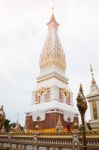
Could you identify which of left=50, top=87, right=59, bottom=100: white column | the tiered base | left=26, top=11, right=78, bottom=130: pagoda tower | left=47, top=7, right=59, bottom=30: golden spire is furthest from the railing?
left=47, top=7, right=59, bottom=30: golden spire

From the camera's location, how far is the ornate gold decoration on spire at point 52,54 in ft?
111

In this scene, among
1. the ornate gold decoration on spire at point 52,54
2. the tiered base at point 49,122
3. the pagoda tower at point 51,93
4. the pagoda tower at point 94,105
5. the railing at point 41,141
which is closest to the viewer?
the railing at point 41,141

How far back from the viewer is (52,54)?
33594 millimetres

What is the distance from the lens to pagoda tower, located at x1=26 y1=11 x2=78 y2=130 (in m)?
27.5

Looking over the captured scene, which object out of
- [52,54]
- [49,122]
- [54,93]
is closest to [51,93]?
[54,93]

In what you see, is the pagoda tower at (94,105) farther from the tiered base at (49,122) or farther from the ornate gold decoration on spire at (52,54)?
the ornate gold decoration on spire at (52,54)

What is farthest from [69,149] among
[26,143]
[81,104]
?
[26,143]

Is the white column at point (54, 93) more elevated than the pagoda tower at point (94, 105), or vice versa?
the white column at point (54, 93)

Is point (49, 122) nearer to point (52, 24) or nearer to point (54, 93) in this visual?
point (54, 93)

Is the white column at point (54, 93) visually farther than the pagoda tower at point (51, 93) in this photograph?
Yes

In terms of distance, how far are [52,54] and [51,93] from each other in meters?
8.12

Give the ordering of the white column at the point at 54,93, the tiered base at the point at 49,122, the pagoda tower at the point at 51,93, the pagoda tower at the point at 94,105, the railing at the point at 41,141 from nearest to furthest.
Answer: the railing at the point at 41,141 → the pagoda tower at the point at 94,105 → the tiered base at the point at 49,122 → the pagoda tower at the point at 51,93 → the white column at the point at 54,93

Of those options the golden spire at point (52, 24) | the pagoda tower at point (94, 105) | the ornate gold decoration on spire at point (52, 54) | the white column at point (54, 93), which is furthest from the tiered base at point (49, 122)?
the golden spire at point (52, 24)

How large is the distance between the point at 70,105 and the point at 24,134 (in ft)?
59.4
